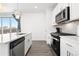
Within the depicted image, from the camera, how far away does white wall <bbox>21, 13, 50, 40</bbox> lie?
31.9 feet

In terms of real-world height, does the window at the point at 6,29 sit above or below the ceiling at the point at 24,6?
below

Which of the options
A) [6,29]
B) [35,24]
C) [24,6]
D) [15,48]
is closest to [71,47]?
[15,48]

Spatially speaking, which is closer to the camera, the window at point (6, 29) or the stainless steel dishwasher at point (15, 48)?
the stainless steel dishwasher at point (15, 48)

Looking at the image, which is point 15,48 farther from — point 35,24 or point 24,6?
point 35,24

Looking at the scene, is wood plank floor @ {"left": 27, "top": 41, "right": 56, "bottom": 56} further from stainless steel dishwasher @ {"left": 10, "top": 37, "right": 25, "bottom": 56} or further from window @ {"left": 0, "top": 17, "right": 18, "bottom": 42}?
stainless steel dishwasher @ {"left": 10, "top": 37, "right": 25, "bottom": 56}

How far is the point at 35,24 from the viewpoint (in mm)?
9836

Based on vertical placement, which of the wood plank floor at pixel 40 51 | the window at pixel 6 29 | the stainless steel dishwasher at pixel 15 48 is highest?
the window at pixel 6 29

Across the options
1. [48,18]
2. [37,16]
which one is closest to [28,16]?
[37,16]

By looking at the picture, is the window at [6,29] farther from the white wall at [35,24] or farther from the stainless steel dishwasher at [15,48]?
the white wall at [35,24]

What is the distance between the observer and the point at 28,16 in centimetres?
972

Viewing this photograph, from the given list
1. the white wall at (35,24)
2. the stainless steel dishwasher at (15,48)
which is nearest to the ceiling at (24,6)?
the white wall at (35,24)

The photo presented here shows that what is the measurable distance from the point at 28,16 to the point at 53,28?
3096mm

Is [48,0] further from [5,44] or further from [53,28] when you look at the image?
[53,28]

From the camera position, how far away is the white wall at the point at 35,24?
9.71 m
